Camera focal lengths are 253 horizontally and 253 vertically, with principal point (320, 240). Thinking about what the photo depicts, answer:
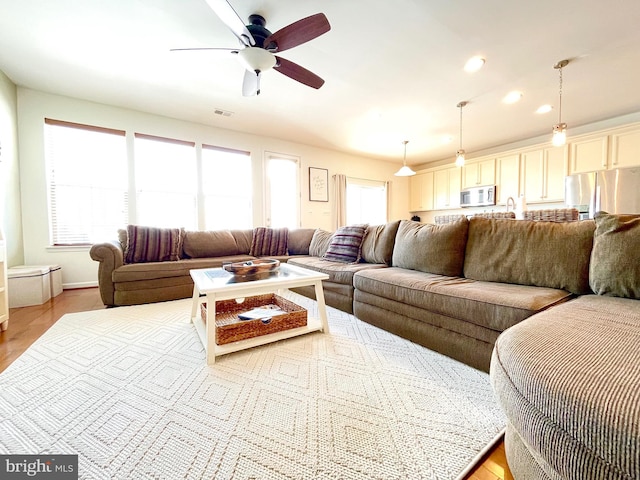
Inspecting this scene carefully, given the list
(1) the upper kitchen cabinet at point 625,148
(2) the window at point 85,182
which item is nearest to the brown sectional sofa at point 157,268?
(2) the window at point 85,182

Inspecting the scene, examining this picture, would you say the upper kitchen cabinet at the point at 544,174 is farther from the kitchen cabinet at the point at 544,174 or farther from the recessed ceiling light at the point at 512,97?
the recessed ceiling light at the point at 512,97

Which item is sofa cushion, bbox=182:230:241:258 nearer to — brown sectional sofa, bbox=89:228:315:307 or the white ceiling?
brown sectional sofa, bbox=89:228:315:307

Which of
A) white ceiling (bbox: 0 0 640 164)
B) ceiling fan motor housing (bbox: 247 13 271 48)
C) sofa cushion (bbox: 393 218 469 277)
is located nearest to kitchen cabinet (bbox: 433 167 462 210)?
white ceiling (bbox: 0 0 640 164)

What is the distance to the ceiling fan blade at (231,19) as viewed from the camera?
156 centimetres

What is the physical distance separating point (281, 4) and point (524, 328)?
2.52 metres

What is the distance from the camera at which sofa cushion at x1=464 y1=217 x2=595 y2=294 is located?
1433mm

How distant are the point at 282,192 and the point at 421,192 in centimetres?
359

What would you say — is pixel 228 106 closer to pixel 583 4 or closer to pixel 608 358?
pixel 583 4

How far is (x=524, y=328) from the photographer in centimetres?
86

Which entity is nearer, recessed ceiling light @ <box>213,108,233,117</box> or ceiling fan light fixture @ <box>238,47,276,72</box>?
ceiling fan light fixture @ <box>238,47,276,72</box>

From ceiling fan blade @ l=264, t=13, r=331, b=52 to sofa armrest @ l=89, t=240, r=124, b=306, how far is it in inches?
97.3

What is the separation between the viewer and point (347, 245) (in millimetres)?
2846

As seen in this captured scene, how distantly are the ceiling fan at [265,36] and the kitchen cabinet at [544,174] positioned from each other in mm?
4445

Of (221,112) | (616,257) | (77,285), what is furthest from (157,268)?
(616,257)
